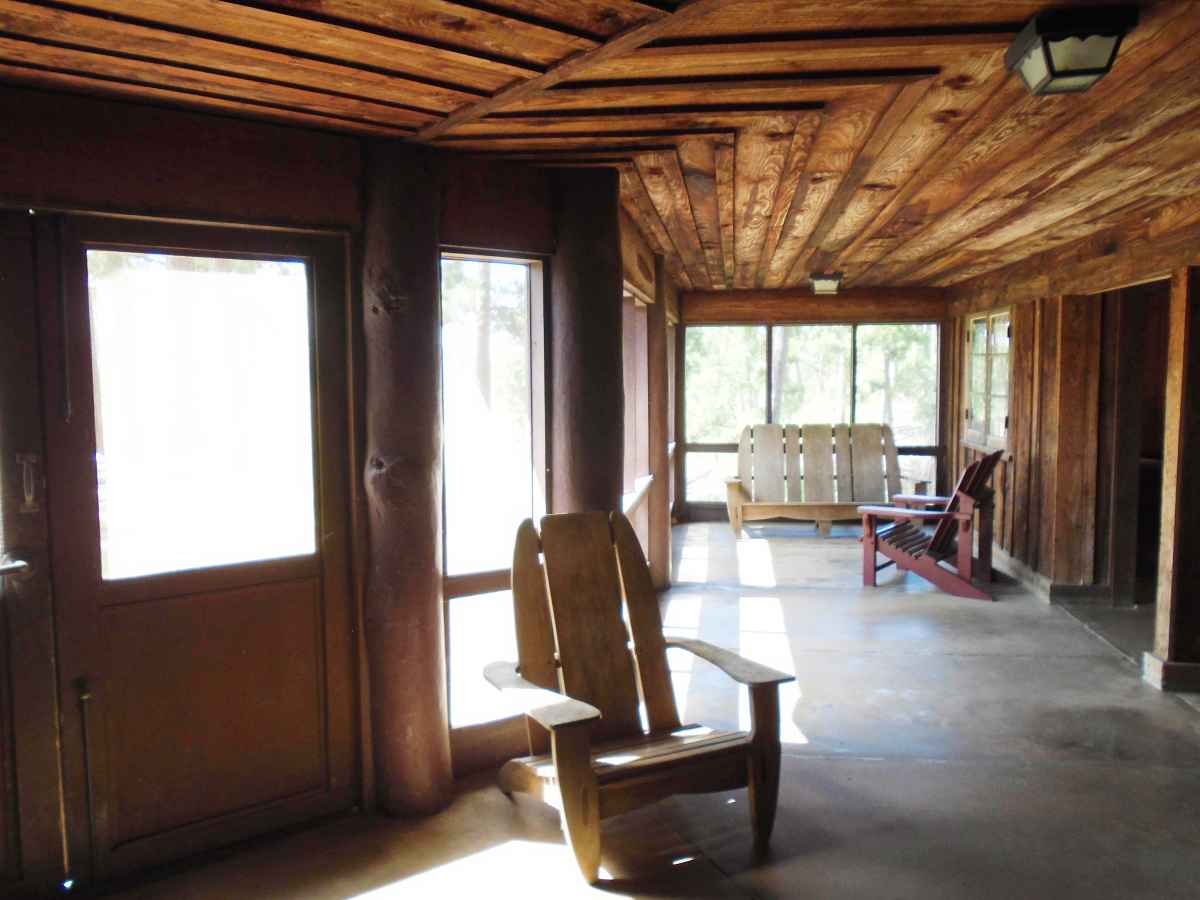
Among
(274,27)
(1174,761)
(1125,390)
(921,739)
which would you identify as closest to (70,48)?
(274,27)

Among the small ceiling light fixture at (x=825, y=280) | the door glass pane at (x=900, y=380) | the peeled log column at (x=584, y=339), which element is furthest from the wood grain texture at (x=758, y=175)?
the door glass pane at (x=900, y=380)

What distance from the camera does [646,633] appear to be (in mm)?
3312

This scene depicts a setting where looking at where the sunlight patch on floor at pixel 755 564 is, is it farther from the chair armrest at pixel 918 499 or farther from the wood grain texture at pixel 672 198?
the wood grain texture at pixel 672 198

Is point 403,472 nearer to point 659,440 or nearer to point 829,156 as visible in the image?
point 829,156

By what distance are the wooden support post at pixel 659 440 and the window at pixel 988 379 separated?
2644 mm

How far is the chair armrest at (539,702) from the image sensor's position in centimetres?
262

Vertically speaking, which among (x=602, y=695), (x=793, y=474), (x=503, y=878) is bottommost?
(x=503, y=878)

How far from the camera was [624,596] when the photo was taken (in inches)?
132

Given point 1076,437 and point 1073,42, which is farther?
point 1076,437

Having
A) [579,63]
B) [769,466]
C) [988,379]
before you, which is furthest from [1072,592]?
[579,63]

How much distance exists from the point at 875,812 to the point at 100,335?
2.95 metres

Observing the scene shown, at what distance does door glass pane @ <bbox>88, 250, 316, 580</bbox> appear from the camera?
110 inches

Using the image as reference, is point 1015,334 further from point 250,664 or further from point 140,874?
point 140,874

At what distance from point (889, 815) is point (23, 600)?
2.81m
